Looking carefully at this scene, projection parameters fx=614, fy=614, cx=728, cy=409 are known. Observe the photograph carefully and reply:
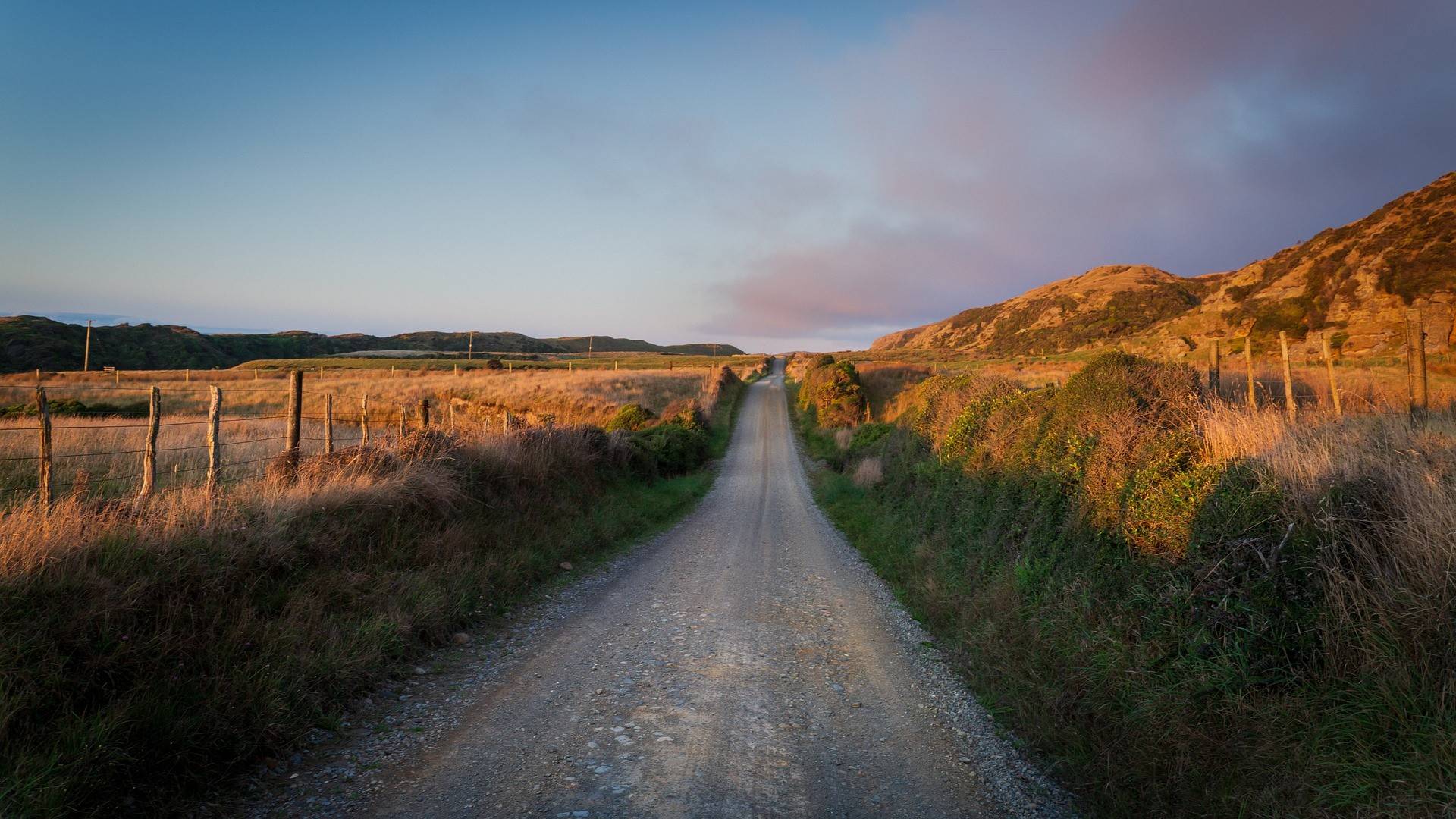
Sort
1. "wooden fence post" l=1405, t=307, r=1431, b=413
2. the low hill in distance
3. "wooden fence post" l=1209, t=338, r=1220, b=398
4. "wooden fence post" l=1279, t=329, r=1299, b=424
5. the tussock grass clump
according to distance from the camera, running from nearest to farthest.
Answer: "wooden fence post" l=1279, t=329, r=1299, b=424 → "wooden fence post" l=1405, t=307, r=1431, b=413 → "wooden fence post" l=1209, t=338, r=1220, b=398 → the tussock grass clump → the low hill in distance

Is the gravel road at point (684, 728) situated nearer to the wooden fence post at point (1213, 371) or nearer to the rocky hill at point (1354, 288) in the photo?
the wooden fence post at point (1213, 371)

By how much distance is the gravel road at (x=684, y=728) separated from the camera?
391 centimetres

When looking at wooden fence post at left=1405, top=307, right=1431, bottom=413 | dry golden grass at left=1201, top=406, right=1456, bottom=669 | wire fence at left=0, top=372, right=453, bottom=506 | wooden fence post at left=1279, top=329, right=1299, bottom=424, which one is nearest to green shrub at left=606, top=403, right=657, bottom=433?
wire fence at left=0, top=372, right=453, bottom=506

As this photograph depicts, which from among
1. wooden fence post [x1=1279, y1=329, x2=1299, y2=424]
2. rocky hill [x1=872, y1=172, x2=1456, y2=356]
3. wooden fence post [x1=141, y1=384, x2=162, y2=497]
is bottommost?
wooden fence post [x1=141, y1=384, x2=162, y2=497]

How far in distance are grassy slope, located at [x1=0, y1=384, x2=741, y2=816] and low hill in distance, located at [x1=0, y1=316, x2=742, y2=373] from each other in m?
77.4

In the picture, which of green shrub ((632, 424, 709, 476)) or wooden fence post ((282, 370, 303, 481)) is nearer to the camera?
wooden fence post ((282, 370, 303, 481))

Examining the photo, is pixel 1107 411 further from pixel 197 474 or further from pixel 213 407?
pixel 197 474

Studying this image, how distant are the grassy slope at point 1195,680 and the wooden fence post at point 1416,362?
586cm

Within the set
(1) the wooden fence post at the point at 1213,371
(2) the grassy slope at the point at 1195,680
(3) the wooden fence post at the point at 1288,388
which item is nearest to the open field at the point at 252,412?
(2) the grassy slope at the point at 1195,680

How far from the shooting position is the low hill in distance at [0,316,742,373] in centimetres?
6203

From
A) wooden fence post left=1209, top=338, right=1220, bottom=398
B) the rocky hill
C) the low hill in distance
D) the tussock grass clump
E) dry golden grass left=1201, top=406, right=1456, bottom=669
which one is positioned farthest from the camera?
the low hill in distance

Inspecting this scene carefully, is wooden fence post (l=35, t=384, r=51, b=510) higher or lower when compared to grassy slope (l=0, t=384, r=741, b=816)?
higher

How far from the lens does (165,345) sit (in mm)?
92812

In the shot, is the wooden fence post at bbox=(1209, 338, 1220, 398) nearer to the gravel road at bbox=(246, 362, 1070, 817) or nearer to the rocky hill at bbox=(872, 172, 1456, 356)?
the gravel road at bbox=(246, 362, 1070, 817)
